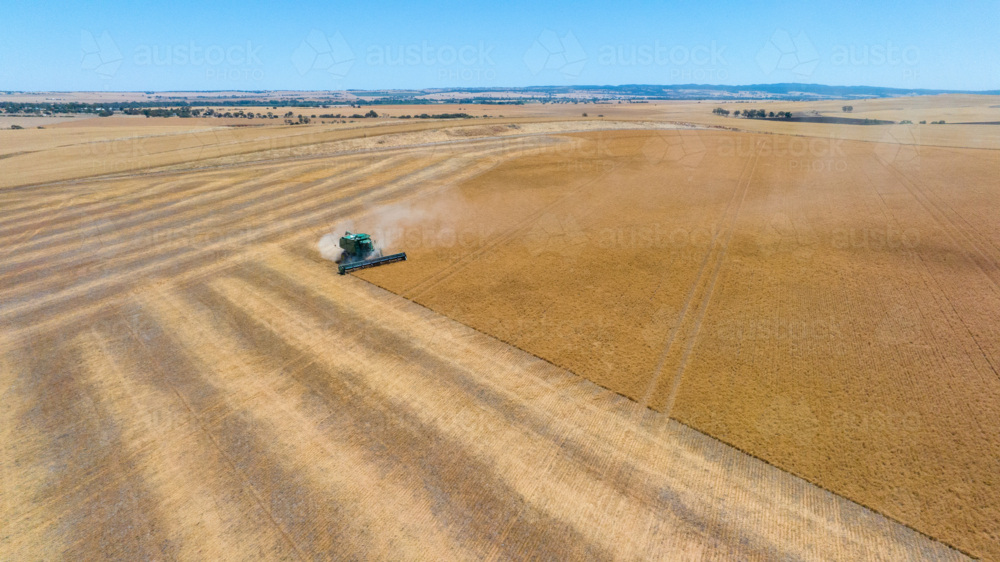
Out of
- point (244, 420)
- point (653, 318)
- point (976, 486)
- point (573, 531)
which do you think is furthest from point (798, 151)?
point (244, 420)

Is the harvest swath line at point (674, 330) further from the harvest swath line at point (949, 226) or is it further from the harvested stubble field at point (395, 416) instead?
the harvest swath line at point (949, 226)

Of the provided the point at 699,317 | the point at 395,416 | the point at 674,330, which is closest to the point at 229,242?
the point at 395,416

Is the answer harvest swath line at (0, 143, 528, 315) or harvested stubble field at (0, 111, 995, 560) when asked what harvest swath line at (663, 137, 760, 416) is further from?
harvest swath line at (0, 143, 528, 315)

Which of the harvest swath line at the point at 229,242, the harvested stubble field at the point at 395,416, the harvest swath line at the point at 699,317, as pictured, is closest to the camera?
the harvested stubble field at the point at 395,416

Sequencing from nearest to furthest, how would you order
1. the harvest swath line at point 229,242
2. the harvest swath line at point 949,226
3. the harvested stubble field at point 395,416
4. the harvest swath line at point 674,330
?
the harvested stubble field at point 395,416 < the harvest swath line at point 674,330 < the harvest swath line at point 229,242 < the harvest swath line at point 949,226

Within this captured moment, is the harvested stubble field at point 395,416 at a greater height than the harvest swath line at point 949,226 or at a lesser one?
lesser

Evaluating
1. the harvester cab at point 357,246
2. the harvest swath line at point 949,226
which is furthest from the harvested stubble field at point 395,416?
the harvester cab at point 357,246

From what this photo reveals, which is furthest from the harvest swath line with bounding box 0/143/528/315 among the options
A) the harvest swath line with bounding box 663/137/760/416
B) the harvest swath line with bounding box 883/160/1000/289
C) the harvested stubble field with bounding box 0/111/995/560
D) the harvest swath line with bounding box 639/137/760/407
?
the harvest swath line with bounding box 883/160/1000/289
